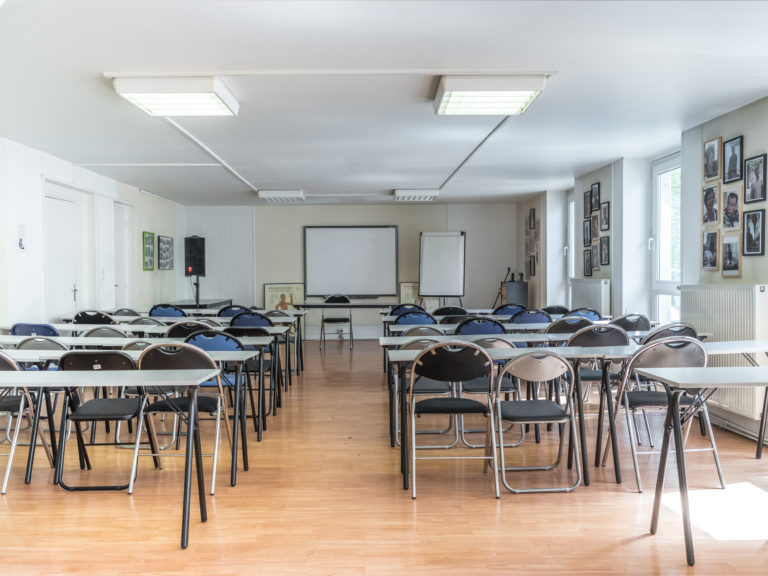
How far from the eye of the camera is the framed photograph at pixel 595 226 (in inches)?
329

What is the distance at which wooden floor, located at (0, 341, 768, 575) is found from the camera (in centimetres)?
260

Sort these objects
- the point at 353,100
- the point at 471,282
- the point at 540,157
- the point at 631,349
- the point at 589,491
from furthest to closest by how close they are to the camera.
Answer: the point at 471,282, the point at 540,157, the point at 353,100, the point at 631,349, the point at 589,491

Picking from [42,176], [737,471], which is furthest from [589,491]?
[42,176]

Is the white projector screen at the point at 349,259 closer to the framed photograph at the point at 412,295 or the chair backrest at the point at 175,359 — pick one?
the framed photograph at the point at 412,295

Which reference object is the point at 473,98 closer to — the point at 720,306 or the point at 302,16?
the point at 302,16

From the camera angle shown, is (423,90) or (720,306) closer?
(423,90)

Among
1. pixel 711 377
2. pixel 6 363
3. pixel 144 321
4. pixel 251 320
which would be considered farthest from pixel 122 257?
pixel 711 377

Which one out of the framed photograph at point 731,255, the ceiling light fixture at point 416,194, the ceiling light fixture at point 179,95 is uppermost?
the ceiling light fixture at point 416,194

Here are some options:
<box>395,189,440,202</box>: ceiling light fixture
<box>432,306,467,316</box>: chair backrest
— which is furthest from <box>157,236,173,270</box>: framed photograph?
<box>432,306,467,316</box>: chair backrest

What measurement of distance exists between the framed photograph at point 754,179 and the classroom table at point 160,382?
14.5 feet

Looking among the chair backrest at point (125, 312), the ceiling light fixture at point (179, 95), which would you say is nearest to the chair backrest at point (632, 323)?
the ceiling light fixture at point (179, 95)

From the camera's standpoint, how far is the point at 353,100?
484cm

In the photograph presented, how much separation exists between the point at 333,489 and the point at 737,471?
8.36ft

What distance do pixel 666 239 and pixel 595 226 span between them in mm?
1198
